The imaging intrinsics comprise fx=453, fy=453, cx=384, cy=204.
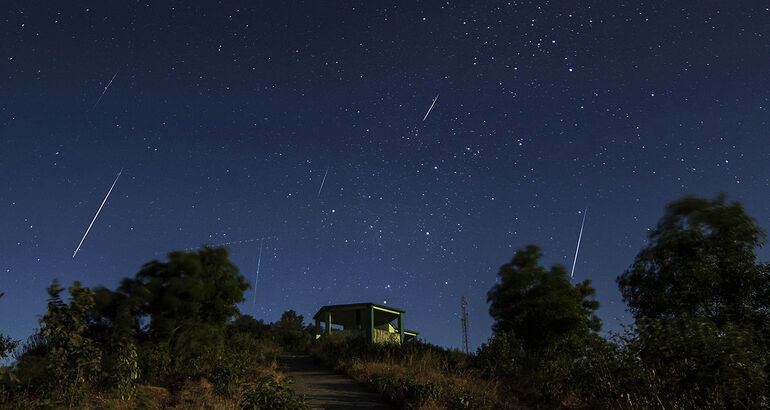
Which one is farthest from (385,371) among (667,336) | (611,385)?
(667,336)

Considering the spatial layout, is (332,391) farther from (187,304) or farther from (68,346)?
(187,304)

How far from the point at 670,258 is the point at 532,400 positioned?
47.1 feet

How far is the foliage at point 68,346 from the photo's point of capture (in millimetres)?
8703

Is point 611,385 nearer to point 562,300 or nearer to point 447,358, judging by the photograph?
point 447,358

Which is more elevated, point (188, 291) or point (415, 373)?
point (188, 291)

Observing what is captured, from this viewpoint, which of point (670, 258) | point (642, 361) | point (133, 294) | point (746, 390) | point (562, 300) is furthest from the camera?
point (562, 300)

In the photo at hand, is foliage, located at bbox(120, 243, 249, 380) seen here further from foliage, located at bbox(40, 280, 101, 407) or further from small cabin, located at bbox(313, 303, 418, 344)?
small cabin, located at bbox(313, 303, 418, 344)

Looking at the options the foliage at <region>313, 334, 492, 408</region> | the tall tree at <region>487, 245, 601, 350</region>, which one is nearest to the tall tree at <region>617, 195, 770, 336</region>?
the tall tree at <region>487, 245, 601, 350</region>

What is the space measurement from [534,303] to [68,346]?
71.6 ft

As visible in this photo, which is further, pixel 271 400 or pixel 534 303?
pixel 534 303

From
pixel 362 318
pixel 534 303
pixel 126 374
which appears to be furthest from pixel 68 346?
pixel 362 318

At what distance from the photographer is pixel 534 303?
2498cm

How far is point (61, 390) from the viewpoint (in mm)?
8594

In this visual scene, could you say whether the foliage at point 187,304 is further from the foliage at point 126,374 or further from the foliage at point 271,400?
the foliage at point 271,400
